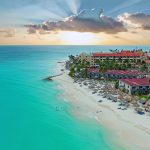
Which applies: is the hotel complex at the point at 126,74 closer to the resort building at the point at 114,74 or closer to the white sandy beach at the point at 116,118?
the resort building at the point at 114,74

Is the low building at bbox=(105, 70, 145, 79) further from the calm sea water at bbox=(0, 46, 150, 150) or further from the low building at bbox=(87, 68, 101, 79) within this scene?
the calm sea water at bbox=(0, 46, 150, 150)

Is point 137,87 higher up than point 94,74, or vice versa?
point 137,87

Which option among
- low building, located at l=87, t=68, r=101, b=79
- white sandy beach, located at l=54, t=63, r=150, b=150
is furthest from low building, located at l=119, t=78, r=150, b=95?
low building, located at l=87, t=68, r=101, b=79

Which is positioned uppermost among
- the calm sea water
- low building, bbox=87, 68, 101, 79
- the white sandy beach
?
low building, bbox=87, 68, 101, 79

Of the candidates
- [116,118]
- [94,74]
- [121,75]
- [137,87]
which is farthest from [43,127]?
[94,74]

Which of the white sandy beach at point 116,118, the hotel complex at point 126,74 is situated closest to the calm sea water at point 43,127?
the white sandy beach at point 116,118

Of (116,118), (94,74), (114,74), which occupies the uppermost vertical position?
(114,74)

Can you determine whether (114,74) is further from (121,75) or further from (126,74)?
(126,74)

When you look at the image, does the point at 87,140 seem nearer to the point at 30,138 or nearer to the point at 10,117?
the point at 30,138
